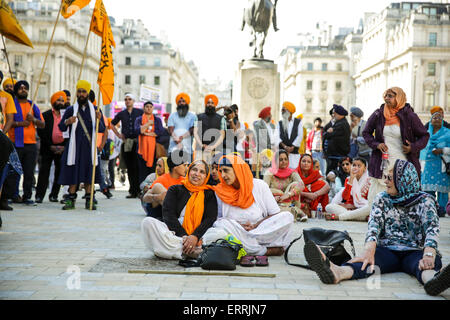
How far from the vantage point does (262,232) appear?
20.1 ft

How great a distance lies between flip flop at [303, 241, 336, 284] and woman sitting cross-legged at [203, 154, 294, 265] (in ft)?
4.53

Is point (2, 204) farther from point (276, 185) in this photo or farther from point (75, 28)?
point (75, 28)

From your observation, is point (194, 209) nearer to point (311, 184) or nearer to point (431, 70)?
point (311, 184)

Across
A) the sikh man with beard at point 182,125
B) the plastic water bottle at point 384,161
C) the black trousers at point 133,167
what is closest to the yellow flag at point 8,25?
the plastic water bottle at point 384,161

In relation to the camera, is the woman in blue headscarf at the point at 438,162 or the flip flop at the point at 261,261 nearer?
the flip flop at the point at 261,261

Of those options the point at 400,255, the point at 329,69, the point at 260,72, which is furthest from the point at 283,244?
the point at 329,69

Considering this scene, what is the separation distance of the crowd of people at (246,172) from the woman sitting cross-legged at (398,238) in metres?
0.01

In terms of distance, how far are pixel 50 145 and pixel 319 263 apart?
794 cm

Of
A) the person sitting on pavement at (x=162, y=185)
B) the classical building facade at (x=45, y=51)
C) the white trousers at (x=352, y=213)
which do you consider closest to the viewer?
the person sitting on pavement at (x=162, y=185)

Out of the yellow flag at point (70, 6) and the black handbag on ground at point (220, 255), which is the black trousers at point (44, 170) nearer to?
the yellow flag at point (70, 6)

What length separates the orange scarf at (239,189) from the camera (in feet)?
19.9

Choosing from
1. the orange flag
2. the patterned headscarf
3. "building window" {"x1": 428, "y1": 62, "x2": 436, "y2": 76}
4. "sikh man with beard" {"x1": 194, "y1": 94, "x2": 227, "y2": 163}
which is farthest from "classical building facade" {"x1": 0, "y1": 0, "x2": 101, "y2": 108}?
the patterned headscarf

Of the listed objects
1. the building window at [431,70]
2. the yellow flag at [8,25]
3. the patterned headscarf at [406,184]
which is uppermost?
the building window at [431,70]

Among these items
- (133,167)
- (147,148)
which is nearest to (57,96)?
(147,148)
